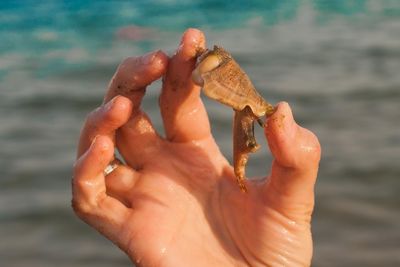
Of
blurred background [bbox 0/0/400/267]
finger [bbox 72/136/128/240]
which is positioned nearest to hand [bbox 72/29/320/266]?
finger [bbox 72/136/128/240]

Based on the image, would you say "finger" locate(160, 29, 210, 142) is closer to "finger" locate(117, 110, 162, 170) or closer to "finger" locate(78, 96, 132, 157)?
"finger" locate(117, 110, 162, 170)

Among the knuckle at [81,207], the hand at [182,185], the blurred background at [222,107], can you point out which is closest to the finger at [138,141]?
the hand at [182,185]

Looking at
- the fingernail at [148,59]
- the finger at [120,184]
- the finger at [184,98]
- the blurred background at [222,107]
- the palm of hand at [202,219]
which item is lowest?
the blurred background at [222,107]

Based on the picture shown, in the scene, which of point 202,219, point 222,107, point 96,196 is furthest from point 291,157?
point 222,107

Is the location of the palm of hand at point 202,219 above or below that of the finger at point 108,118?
below

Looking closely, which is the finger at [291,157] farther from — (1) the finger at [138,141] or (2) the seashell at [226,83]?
(1) the finger at [138,141]

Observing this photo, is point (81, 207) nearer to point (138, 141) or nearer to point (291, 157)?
point (138, 141)

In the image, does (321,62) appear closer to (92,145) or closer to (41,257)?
(41,257)

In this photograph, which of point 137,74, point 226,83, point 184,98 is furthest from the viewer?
point 184,98
